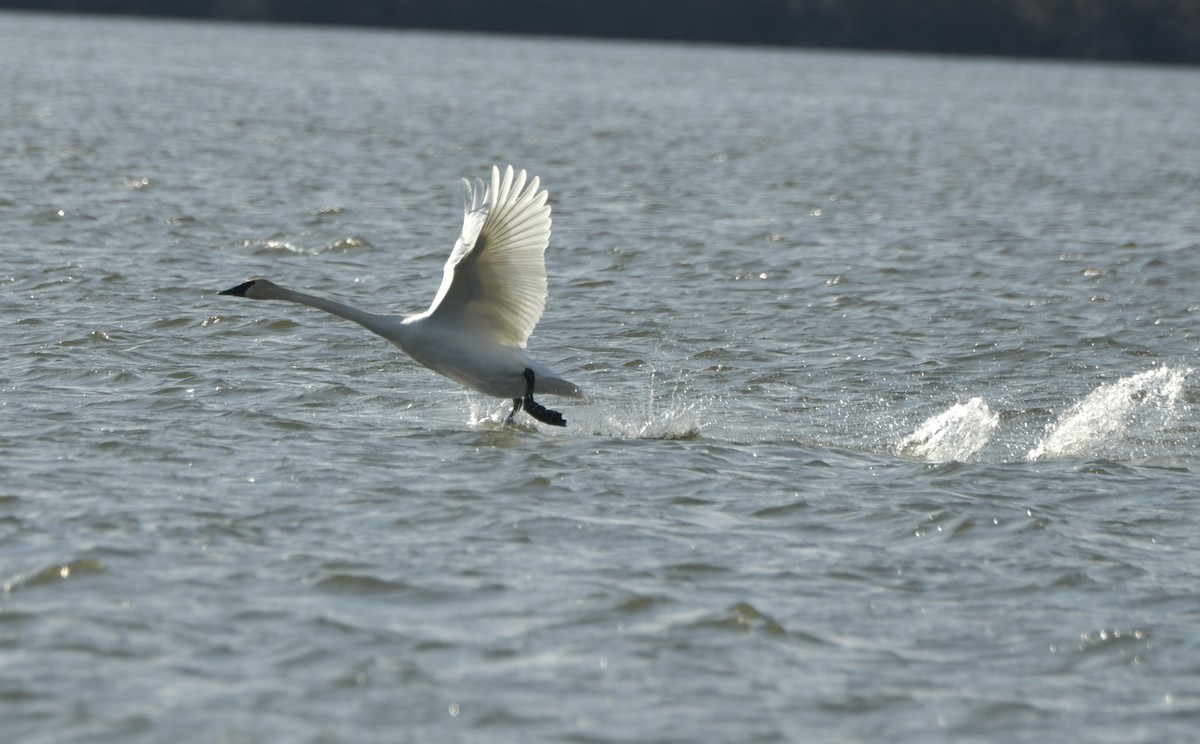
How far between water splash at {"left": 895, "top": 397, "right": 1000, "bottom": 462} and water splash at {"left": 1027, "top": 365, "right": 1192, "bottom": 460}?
1.12ft

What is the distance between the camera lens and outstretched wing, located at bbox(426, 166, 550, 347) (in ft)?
33.7

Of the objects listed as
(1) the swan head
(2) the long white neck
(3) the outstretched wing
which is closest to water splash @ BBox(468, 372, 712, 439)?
(3) the outstretched wing

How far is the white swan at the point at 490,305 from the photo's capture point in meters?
10.3

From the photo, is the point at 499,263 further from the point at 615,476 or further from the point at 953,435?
the point at 953,435

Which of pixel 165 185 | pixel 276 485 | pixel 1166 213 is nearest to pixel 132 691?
pixel 276 485

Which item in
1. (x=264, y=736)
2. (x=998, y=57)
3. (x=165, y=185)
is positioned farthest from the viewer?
(x=998, y=57)

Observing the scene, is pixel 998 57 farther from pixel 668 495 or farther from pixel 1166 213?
pixel 668 495

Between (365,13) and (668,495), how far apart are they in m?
94.5

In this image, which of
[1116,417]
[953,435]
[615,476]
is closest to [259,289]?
[615,476]

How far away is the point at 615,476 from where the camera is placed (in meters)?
9.48

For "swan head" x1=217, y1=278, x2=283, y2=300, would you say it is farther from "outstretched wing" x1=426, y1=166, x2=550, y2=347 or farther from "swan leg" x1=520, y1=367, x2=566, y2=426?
"swan leg" x1=520, y1=367, x2=566, y2=426

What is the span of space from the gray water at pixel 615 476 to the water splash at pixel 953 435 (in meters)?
0.03

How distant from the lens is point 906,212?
22.6m

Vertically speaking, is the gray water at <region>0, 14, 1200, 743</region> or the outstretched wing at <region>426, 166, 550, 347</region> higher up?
the outstretched wing at <region>426, 166, 550, 347</region>
